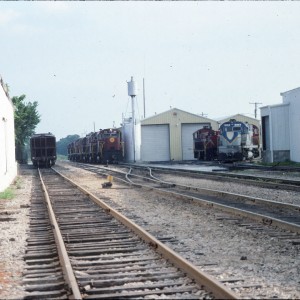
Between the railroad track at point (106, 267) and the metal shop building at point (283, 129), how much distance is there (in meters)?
24.7

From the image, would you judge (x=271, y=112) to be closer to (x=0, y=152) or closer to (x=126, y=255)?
(x=0, y=152)

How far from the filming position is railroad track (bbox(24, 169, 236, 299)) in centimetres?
509

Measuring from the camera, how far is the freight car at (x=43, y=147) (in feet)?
138

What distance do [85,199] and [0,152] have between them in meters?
5.54

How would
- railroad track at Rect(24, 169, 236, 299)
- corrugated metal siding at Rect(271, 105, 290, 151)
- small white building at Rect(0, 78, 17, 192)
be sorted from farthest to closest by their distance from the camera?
corrugated metal siding at Rect(271, 105, 290, 151) → small white building at Rect(0, 78, 17, 192) → railroad track at Rect(24, 169, 236, 299)

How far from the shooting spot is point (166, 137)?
181 ft

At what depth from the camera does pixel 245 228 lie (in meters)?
9.14

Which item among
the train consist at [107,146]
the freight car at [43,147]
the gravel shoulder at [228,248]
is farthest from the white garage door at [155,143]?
the gravel shoulder at [228,248]

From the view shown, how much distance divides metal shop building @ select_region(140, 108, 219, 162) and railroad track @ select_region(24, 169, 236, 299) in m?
44.6

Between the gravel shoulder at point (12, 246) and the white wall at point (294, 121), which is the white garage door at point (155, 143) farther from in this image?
the gravel shoulder at point (12, 246)

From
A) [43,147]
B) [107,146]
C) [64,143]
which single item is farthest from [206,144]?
[64,143]

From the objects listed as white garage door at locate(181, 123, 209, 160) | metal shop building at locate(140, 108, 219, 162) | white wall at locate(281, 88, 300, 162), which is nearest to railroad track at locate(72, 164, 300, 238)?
white wall at locate(281, 88, 300, 162)

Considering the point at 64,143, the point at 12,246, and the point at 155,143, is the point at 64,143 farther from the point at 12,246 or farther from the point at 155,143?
the point at 12,246

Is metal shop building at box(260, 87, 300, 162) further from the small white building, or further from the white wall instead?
the small white building
